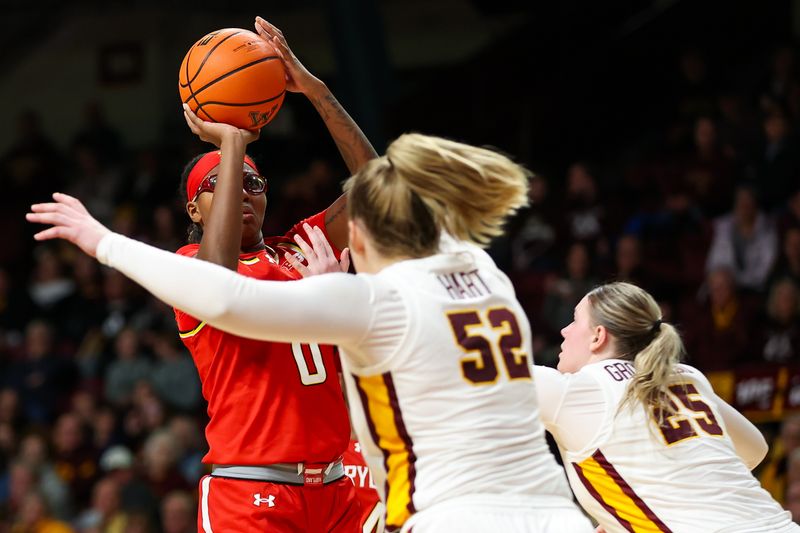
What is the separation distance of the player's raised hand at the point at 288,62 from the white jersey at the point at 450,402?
4.32 feet

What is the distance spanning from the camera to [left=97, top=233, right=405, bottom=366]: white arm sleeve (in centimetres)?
319

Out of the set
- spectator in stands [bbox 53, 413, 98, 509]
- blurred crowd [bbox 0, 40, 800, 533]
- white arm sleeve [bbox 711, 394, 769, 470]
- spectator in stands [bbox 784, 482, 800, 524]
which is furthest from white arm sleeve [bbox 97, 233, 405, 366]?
spectator in stands [bbox 53, 413, 98, 509]

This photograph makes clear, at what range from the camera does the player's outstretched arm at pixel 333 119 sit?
14.8 ft

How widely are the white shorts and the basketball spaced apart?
64.8 inches

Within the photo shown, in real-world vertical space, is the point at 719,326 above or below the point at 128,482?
above

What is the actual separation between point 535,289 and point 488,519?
7.45 m

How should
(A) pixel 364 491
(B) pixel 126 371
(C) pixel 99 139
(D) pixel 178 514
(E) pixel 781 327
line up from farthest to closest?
(C) pixel 99 139 → (B) pixel 126 371 → (D) pixel 178 514 → (E) pixel 781 327 → (A) pixel 364 491

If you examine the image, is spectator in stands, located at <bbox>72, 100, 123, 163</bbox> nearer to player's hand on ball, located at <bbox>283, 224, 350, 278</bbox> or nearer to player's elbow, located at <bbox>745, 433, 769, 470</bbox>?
player's hand on ball, located at <bbox>283, 224, 350, 278</bbox>

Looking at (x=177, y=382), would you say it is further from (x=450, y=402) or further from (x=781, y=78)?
(x=450, y=402)

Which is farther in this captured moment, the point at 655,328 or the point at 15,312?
the point at 15,312

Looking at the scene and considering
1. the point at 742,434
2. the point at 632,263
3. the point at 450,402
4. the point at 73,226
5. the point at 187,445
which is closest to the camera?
the point at 450,402

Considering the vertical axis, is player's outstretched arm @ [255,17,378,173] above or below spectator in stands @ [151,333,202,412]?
above

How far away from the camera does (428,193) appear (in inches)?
133

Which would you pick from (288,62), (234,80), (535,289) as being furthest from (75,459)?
(234,80)
